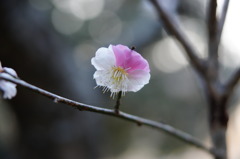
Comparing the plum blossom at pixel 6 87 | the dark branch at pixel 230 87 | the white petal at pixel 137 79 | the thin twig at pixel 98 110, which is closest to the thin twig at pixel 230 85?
the dark branch at pixel 230 87

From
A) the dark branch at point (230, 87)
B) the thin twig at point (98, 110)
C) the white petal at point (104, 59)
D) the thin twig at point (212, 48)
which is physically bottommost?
the thin twig at point (98, 110)

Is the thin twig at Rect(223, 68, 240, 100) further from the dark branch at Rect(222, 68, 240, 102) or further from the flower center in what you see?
the flower center

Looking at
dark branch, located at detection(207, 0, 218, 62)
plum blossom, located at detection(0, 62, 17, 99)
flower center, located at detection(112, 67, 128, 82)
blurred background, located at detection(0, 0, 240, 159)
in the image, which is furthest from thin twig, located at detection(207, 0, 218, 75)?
plum blossom, located at detection(0, 62, 17, 99)

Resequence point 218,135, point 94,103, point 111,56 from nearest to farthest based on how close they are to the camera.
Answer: point 111,56, point 218,135, point 94,103

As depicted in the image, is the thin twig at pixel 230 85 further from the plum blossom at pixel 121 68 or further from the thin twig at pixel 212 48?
the plum blossom at pixel 121 68

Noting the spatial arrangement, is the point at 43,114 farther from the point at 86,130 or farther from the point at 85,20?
the point at 85,20

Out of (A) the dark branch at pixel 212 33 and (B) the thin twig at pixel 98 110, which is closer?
(B) the thin twig at pixel 98 110

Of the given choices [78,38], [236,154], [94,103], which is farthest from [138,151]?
[94,103]

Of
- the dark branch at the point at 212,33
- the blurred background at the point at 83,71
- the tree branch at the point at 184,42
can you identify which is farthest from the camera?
the blurred background at the point at 83,71

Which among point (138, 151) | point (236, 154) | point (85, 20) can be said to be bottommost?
point (138, 151)

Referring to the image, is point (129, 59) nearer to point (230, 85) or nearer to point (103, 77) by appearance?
point (103, 77)
